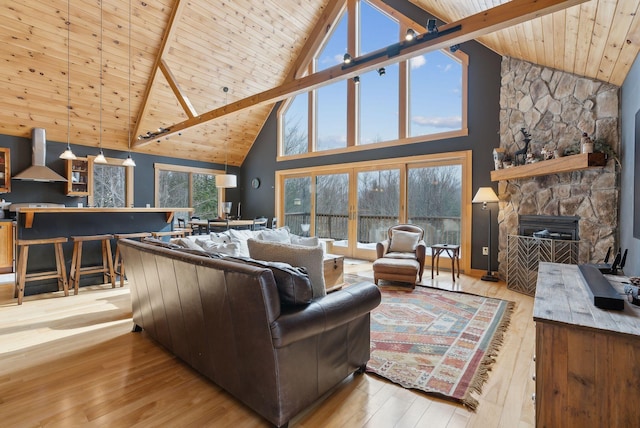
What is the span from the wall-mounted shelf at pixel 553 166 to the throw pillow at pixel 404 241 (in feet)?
5.10

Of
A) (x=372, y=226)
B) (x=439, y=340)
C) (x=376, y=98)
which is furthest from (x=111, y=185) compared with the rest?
(x=439, y=340)

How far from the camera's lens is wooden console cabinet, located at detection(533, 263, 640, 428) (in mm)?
1251

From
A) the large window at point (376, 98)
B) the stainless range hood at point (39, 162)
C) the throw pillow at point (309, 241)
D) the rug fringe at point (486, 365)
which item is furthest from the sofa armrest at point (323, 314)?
the stainless range hood at point (39, 162)

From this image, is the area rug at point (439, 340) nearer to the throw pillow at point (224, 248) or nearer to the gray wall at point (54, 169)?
the throw pillow at point (224, 248)

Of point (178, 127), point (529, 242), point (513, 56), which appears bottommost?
point (529, 242)

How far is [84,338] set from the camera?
111 inches

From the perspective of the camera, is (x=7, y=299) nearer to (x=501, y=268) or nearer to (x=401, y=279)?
(x=401, y=279)

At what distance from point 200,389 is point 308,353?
34.6 inches

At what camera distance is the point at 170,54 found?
6.02 metres

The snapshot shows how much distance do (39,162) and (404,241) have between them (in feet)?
22.9

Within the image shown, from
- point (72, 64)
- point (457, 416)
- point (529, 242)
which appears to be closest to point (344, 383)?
point (457, 416)

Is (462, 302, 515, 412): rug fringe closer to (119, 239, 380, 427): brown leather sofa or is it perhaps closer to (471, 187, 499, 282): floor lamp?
(119, 239, 380, 427): brown leather sofa

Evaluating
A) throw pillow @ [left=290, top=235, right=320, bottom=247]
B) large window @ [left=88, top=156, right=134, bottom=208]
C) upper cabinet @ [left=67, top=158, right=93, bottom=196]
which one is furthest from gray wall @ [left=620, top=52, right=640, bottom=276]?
upper cabinet @ [left=67, top=158, right=93, bottom=196]

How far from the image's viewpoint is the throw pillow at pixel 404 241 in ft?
16.1
